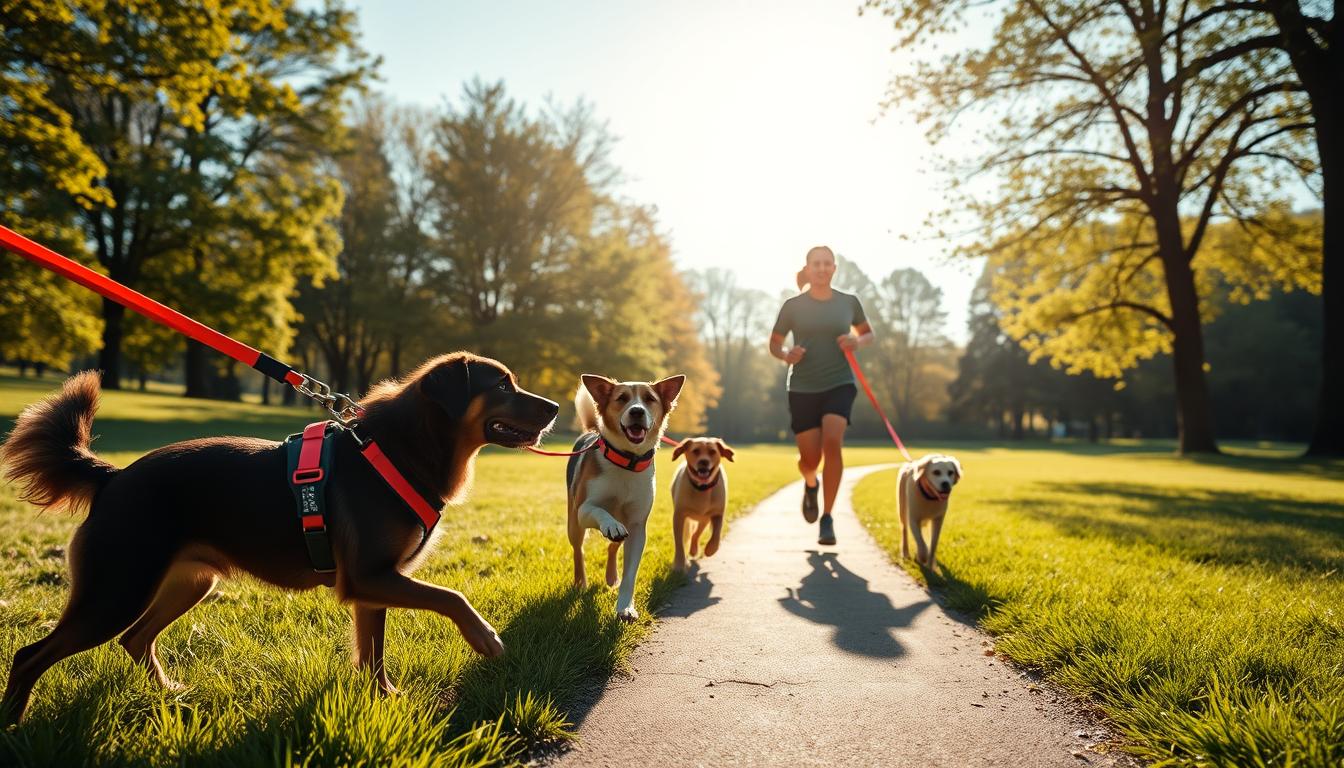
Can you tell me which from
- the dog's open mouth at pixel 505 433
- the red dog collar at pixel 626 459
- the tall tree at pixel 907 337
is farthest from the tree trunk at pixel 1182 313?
the tall tree at pixel 907 337

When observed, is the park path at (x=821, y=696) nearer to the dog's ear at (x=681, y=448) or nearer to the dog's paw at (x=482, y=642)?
the dog's paw at (x=482, y=642)

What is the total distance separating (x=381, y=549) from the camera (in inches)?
104

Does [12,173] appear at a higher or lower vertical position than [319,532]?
higher

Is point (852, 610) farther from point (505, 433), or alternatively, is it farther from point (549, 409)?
point (505, 433)

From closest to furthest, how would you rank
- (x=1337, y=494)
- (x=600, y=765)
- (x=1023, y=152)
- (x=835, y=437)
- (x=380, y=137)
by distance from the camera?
1. (x=600, y=765)
2. (x=835, y=437)
3. (x=1337, y=494)
4. (x=1023, y=152)
5. (x=380, y=137)

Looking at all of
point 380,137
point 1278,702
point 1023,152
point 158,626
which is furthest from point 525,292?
point 1278,702

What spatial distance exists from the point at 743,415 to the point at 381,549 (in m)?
57.9

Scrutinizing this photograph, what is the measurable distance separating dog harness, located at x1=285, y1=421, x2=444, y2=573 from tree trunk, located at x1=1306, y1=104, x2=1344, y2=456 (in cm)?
2239

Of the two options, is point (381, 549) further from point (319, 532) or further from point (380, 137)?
point (380, 137)

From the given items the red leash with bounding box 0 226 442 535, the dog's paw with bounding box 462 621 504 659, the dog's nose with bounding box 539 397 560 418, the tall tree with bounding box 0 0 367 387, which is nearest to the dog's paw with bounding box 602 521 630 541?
the dog's nose with bounding box 539 397 560 418

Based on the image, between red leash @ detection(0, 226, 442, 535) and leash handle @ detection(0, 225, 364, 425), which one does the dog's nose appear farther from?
leash handle @ detection(0, 225, 364, 425)

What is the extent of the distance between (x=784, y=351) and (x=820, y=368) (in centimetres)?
44

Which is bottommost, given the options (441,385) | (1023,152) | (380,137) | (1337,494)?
(1337,494)

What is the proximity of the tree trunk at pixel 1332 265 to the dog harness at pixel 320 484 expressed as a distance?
22.4m
